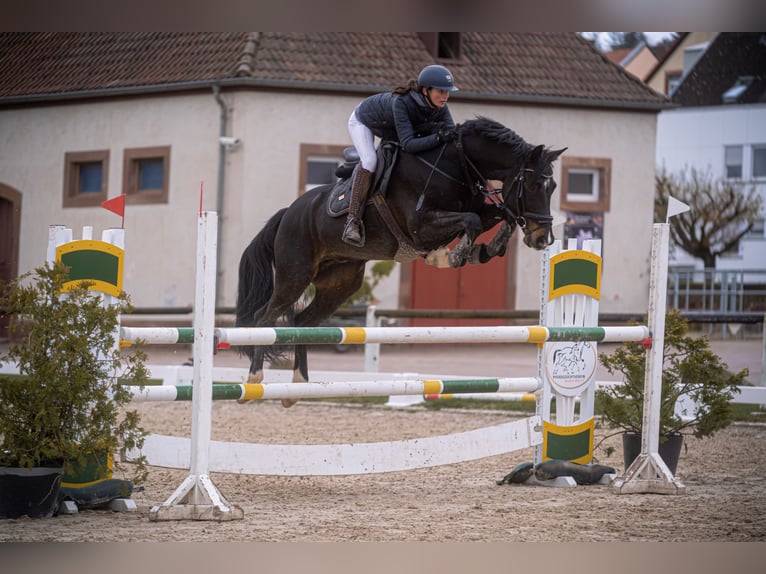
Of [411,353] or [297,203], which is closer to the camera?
[297,203]

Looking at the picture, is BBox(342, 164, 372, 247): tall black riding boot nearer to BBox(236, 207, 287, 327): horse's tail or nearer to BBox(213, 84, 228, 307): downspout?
BBox(236, 207, 287, 327): horse's tail

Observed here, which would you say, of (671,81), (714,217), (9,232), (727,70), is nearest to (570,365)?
(9,232)

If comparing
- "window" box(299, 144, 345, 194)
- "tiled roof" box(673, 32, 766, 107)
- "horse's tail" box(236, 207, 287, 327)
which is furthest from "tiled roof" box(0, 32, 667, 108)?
"horse's tail" box(236, 207, 287, 327)

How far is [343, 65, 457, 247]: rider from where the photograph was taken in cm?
507

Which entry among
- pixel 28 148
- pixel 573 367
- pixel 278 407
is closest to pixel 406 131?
pixel 573 367

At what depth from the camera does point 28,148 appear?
9312 millimetres

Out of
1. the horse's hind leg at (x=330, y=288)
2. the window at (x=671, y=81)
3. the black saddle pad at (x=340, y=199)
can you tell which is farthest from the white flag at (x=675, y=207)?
the window at (x=671, y=81)

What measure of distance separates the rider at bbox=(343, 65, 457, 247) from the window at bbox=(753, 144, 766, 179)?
1456cm

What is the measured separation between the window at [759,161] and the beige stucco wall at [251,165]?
13.5 ft

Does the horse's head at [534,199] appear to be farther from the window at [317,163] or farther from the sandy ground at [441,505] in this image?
the window at [317,163]

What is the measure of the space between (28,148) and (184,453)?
229 inches

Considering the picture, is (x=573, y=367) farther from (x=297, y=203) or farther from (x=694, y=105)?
(x=694, y=105)

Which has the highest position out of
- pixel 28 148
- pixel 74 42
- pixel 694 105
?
pixel 694 105

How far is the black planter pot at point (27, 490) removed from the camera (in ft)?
12.6
